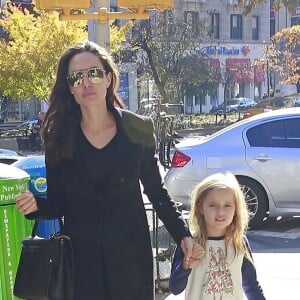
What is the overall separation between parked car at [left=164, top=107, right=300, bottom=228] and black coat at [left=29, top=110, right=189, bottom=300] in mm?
5412

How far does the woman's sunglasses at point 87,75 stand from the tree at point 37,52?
20101 millimetres

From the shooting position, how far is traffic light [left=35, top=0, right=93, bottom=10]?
6.30 meters

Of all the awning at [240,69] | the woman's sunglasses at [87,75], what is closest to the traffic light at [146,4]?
the woman's sunglasses at [87,75]

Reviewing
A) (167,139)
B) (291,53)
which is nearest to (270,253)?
(167,139)

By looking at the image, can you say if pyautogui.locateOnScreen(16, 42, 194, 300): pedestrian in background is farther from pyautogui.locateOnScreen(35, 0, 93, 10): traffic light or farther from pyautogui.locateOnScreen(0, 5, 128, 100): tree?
pyautogui.locateOnScreen(0, 5, 128, 100): tree

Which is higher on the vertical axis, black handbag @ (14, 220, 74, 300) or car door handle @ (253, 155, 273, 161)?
black handbag @ (14, 220, 74, 300)

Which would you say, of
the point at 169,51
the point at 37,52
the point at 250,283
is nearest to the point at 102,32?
the point at 250,283

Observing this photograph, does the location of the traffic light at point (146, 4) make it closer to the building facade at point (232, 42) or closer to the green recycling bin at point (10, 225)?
the green recycling bin at point (10, 225)

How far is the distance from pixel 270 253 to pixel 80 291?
4583 mm

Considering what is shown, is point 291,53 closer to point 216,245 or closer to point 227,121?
point 227,121

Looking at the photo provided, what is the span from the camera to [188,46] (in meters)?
32.8

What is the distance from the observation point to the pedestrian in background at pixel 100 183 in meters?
2.77

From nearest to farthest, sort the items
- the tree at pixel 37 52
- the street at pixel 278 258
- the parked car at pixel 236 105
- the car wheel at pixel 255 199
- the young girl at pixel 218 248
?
the young girl at pixel 218 248, the street at pixel 278 258, the car wheel at pixel 255 199, the tree at pixel 37 52, the parked car at pixel 236 105

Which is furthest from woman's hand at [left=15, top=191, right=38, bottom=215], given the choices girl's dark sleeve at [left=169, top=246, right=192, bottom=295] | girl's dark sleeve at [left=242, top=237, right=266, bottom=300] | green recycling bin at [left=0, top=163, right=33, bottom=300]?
girl's dark sleeve at [left=242, top=237, right=266, bottom=300]
